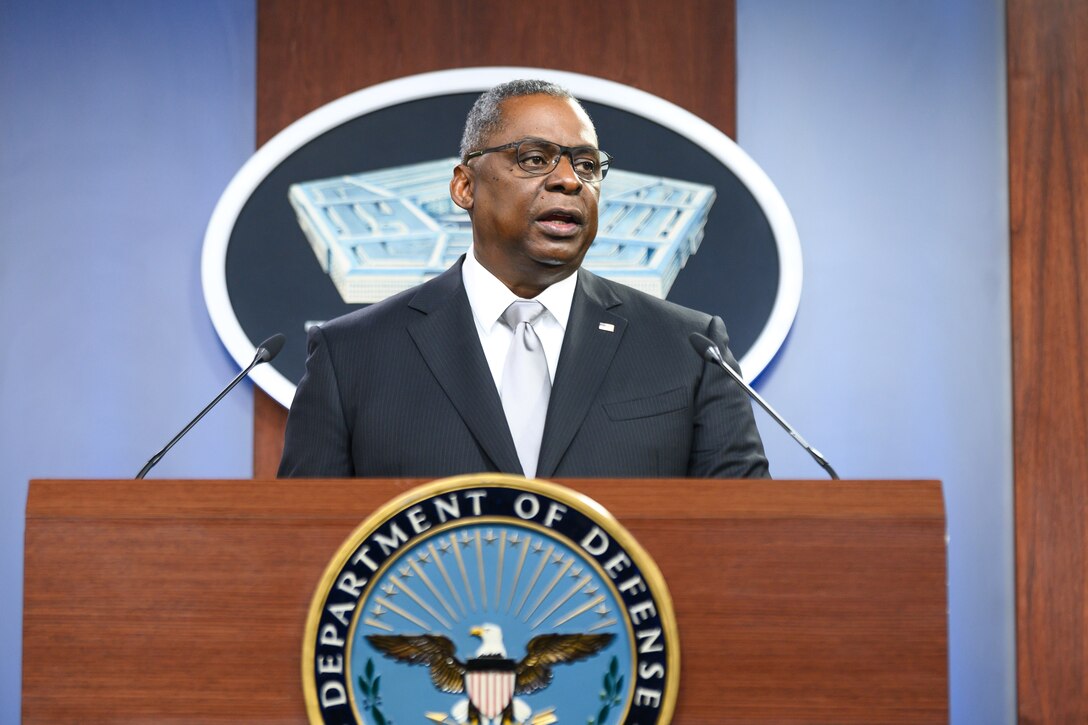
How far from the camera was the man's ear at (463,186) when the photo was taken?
6.80 feet

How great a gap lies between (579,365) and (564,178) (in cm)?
31

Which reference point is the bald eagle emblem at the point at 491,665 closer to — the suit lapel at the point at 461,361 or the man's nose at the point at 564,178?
the suit lapel at the point at 461,361

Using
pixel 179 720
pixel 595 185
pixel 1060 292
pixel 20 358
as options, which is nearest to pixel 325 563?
pixel 179 720

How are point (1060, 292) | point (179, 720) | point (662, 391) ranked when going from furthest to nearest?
point (1060, 292), point (662, 391), point (179, 720)

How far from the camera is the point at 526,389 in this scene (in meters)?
1.84

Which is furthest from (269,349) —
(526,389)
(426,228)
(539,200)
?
(426,228)

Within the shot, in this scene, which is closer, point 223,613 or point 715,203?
point 223,613

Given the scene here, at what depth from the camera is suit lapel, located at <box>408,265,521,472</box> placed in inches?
68.1

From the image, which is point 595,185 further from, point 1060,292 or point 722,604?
point 1060,292

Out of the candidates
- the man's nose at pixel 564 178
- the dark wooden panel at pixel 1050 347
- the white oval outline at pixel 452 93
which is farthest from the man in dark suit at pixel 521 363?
the dark wooden panel at pixel 1050 347

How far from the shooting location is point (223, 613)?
1287 millimetres

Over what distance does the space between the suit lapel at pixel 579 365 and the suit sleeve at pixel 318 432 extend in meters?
0.32

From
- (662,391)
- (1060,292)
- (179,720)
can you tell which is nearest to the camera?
(179,720)

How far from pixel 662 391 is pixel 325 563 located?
2.38 feet
